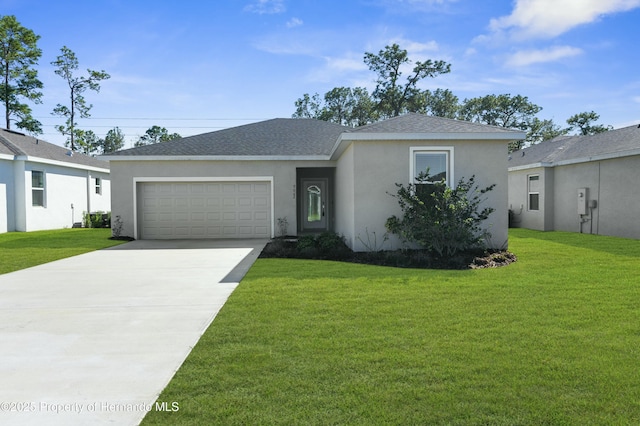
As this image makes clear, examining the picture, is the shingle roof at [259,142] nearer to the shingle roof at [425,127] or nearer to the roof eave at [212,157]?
the roof eave at [212,157]

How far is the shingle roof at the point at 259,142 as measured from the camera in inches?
599

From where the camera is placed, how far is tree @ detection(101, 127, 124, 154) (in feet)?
196

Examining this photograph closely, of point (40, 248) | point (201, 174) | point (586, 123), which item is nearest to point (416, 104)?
point (586, 123)

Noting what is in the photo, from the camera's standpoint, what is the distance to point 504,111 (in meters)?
42.0

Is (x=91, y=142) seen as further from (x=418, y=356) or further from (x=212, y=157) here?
(x=418, y=356)

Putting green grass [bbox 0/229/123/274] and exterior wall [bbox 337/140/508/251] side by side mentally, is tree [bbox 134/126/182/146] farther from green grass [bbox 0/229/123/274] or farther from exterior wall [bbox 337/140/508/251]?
exterior wall [bbox 337/140/508/251]

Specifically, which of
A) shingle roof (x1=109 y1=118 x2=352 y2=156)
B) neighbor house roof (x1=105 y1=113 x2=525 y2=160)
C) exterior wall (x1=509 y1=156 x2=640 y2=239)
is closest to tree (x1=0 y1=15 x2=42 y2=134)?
shingle roof (x1=109 y1=118 x2=352 y2=156)

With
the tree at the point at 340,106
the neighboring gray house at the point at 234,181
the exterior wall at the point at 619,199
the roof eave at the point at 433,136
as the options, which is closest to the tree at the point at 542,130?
the tree at the point at 340,106

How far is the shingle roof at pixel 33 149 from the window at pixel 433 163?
47.7 feet

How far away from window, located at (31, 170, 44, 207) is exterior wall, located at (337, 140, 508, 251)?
1603cm

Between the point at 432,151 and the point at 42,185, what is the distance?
1800cm

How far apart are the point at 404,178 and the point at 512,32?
12.7m

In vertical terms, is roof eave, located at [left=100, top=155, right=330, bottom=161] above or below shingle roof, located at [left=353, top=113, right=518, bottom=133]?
below

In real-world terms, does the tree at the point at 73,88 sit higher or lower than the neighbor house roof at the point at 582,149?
higher
